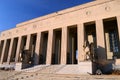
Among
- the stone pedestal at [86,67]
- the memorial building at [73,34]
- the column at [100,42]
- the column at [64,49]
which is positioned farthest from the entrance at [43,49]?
the column at [100,42]

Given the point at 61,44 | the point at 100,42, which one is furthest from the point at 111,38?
the point at 61,44

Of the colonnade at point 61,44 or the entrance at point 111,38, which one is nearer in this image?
the colonnade at point 61,44

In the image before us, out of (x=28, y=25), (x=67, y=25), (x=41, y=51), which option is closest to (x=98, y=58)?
(x=67, y=25)

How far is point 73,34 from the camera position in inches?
850

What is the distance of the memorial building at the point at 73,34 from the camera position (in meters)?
15.7

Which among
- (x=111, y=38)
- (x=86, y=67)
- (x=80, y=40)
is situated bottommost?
(x=86, y=67)

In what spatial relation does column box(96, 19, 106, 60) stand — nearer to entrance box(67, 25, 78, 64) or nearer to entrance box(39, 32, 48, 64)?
entrance box(67, 25, 78, 64)

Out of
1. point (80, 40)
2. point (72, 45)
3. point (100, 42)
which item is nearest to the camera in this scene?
point (100, 42)

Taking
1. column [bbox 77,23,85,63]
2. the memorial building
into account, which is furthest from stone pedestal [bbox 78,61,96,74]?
column [bbox 77,23,85,63]

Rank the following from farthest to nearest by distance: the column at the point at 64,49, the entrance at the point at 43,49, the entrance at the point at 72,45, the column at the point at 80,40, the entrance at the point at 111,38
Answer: the entrance at the point at 43,49 < the entrance at the point at 72,45 < the column at the point at 64,49 < the entrance at the point at 111,38 < the column at the point at 80,40

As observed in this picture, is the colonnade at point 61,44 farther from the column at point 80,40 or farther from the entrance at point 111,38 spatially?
the entrance at point 111,38

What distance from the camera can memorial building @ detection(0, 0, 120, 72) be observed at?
15.7 m

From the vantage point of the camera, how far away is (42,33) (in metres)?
21.1

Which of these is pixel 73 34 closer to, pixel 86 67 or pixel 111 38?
pixel 111 38
